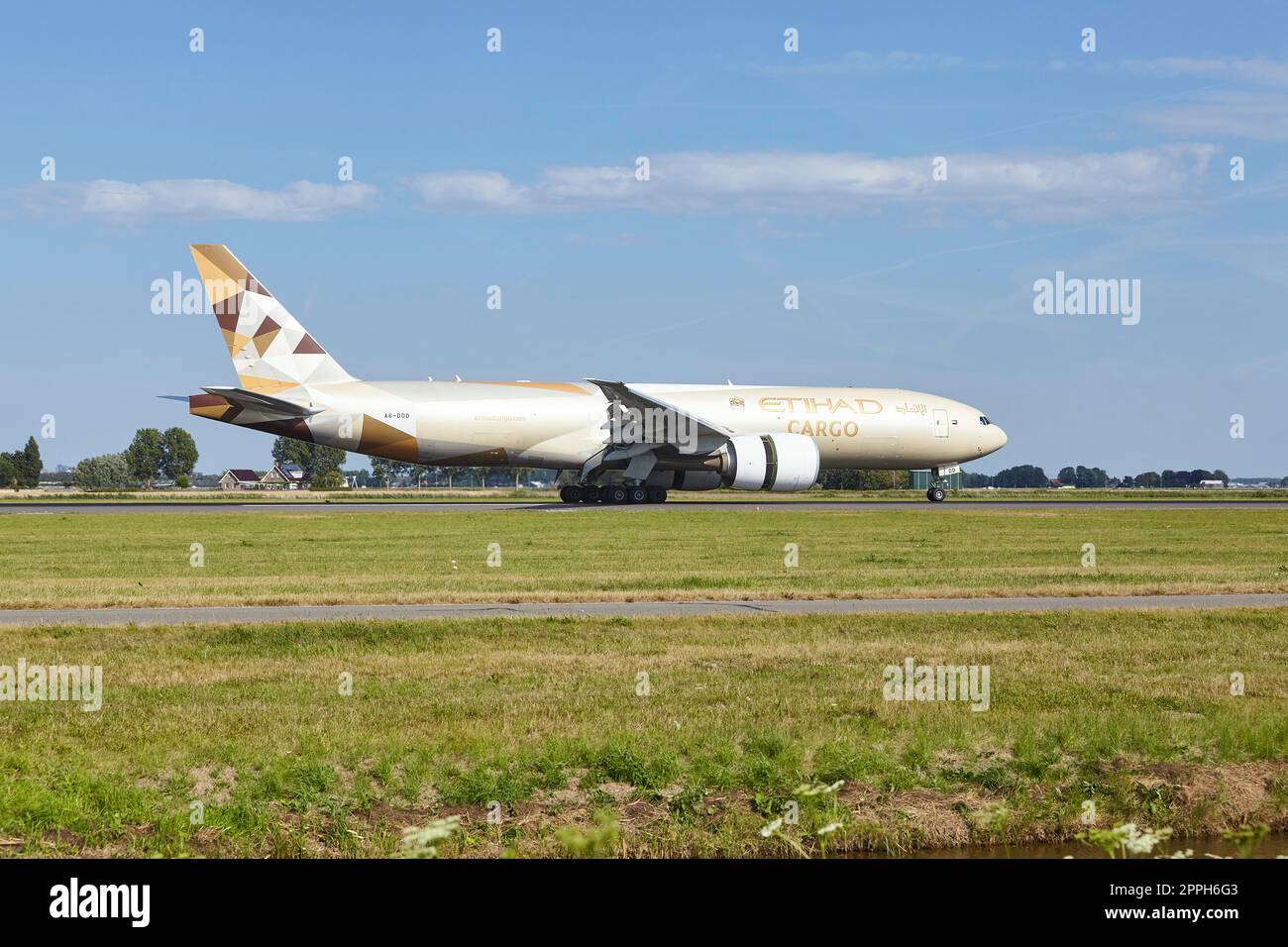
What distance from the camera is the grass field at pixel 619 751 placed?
35.6 feet

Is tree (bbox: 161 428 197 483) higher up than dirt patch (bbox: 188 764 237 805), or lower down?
higher up

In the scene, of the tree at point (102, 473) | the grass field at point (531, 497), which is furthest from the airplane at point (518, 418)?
the tree at point (102, 473)

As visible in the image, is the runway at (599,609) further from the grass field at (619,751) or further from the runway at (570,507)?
the runway at (570,507)

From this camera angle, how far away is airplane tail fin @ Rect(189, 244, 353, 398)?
49.8 meters

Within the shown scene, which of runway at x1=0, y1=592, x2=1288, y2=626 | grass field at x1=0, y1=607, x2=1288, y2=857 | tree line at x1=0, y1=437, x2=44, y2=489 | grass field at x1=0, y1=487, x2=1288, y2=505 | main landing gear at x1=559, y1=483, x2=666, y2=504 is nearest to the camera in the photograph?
grass field at x1=0, y1=607, x2=1288, y2=857

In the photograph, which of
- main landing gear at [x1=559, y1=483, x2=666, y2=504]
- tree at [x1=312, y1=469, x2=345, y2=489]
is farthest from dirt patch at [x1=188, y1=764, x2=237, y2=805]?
tree at [x1=312, y1=469, x2=345, y2=489]

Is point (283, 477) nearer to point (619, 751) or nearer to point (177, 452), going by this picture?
point (177, 452)

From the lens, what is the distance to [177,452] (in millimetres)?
178625

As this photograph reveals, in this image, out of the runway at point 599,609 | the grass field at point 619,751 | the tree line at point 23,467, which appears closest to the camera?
the grass field at point 619,751

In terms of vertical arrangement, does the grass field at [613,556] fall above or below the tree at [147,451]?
below

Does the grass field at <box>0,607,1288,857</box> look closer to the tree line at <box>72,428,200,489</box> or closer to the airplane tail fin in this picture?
the airplane tail fin

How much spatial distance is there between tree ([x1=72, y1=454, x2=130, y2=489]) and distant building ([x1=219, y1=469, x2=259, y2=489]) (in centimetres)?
1649

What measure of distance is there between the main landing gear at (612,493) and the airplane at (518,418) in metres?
0.04
